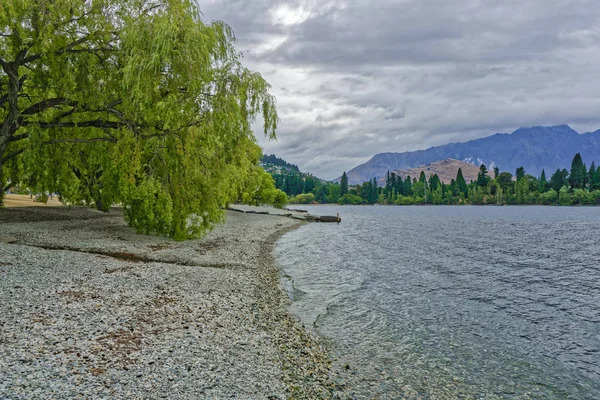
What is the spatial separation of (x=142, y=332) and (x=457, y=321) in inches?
484

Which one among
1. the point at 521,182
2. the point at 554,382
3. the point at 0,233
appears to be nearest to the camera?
the point at 554,382

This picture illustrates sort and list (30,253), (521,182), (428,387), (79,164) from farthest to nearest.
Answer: (521,182), (79,164), (30,253), (428,387)

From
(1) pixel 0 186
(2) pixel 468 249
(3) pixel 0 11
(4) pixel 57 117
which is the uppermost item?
(3) pixel 0 11

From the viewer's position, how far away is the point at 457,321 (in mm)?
16000

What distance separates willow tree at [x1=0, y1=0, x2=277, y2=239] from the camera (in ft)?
60.5

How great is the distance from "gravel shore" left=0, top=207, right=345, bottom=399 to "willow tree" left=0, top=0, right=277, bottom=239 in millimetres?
5885

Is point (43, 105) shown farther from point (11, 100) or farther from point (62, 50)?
point (62, 50)

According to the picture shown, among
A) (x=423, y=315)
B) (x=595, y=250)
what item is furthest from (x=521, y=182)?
(x=423, y=315)

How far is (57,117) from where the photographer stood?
23234 millimetres

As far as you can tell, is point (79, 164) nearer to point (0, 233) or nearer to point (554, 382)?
point (0, 233)

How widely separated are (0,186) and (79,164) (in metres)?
9.28

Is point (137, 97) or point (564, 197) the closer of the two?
point (137, 97)

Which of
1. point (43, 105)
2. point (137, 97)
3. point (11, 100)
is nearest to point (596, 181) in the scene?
point (137, 97)

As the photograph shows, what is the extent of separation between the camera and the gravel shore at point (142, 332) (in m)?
7.94
